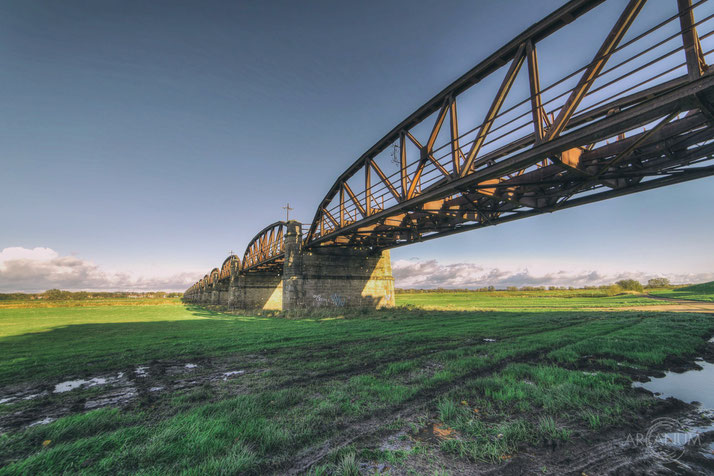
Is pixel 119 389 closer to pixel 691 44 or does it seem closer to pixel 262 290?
pixel 691 44

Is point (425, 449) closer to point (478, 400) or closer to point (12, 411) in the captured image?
point (478, 400)

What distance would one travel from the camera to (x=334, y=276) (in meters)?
24.0

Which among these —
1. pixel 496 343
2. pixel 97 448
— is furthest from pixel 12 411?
pixel 496 343

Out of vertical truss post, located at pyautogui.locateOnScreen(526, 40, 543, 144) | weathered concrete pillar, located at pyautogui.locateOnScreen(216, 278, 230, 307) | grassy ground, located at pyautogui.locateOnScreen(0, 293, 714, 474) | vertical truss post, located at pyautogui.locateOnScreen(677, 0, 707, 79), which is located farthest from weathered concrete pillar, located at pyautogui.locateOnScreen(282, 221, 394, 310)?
weathered concrete pillar, located at pyautogui.locateOnScreen(216, 278, 230, 307)

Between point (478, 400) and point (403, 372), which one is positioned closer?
point (478, 400)

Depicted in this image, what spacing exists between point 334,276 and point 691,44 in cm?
2197

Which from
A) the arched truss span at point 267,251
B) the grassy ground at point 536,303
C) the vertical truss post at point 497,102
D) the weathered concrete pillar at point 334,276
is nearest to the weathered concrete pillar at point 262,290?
the arched truss span at point 267,251

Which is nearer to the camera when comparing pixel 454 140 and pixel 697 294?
pixel 454 140

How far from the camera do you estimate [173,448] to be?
2811mm

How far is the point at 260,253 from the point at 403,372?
3233cm

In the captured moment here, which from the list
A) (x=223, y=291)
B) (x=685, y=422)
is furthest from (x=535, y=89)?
(x=223, y=291)

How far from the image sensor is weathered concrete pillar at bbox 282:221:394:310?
74.4 ft

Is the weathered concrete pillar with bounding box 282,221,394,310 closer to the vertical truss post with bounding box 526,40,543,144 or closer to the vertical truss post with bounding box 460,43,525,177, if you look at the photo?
the vertical truss post with bounding box 460,43,525,177

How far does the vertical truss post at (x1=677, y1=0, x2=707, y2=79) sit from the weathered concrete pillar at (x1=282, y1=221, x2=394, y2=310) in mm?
21575
